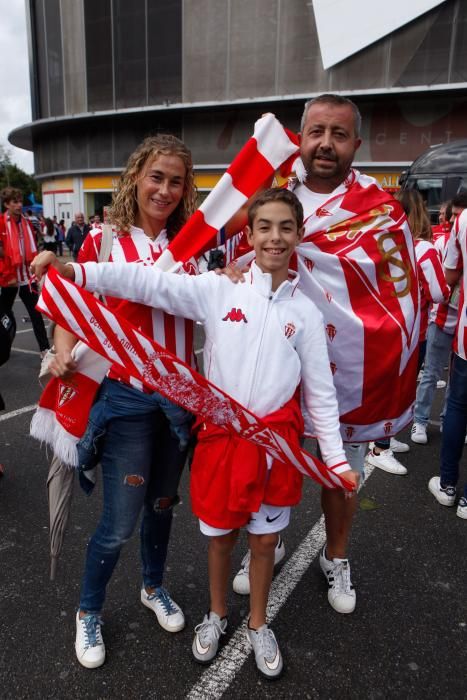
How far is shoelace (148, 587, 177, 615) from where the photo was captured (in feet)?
7.18

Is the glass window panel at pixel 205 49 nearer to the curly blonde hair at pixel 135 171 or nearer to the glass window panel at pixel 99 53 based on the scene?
the glass window panel at pixel 99 53

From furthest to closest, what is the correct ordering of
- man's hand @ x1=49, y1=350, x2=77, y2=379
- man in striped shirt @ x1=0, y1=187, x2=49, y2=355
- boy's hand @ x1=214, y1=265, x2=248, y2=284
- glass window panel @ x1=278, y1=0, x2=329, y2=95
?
glass window panel @ x1=278, y1=0, x2=329, y2=95
man in striped shirt @ x1=0, y1=187, x2=49, y2=355
boy's hand @ x1=214, y1=265, x2=248, y2=284
man's hand @ x1=49, y1=350, x2=77, y2=379

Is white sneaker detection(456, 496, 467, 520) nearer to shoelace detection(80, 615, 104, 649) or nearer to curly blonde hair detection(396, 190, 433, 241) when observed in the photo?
curly blonde hair detection(396, 190, 433, 241)

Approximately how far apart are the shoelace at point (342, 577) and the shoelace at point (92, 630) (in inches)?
42.1

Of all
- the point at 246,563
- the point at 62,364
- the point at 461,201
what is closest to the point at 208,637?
the point at 246,563

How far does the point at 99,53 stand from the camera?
2442 centimetres

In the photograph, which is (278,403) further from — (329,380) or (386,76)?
(386,76)

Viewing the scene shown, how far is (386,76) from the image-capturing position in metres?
20.0

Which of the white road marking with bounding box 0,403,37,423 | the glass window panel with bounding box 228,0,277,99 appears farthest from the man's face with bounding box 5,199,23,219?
the glass window panel with bounding box 228,0,277,99

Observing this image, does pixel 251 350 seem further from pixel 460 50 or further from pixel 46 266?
pixel 460 50

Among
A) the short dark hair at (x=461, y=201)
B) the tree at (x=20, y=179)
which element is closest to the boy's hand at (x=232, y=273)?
the short dark hair at (x=461, y=201)

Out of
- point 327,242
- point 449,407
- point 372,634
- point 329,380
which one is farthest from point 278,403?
point 449,407

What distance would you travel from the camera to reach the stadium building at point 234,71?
1944 cm

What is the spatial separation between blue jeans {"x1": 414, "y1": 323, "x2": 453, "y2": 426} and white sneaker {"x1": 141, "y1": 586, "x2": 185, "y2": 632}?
2814 mm
